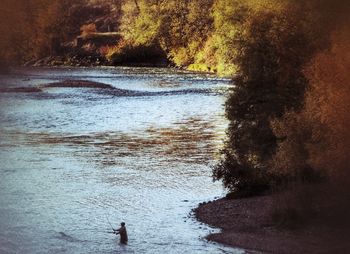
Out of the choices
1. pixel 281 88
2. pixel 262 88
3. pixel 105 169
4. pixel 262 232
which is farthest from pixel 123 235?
pixel 105 169

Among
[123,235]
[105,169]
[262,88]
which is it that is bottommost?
[105,169]

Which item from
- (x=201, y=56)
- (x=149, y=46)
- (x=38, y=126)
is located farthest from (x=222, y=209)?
(x=149, y=46)

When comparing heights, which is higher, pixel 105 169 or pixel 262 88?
pixel 262 88

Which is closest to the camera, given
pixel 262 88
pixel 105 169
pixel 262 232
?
pixel 262 232

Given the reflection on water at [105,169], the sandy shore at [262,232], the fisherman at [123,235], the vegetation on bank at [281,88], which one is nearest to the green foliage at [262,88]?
the vegetation on bank at [281,88]

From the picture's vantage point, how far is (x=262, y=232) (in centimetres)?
2223

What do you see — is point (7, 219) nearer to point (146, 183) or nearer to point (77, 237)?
point (77, 237)

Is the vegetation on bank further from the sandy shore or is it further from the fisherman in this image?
the fisherman

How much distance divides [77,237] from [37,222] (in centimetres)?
261

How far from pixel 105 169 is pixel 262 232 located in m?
13.4

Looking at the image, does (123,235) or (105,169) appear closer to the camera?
(123,235)

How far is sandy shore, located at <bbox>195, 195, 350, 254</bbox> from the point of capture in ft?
67.4

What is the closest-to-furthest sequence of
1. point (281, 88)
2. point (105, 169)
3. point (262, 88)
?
point (281, 88), point (262, 88), point (105, 169)

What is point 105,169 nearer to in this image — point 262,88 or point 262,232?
point 262,88
